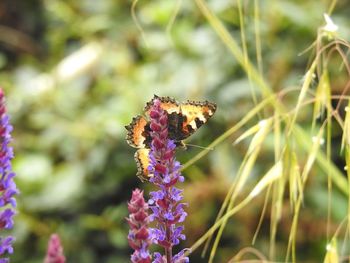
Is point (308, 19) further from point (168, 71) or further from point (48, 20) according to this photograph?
point (48, 20)

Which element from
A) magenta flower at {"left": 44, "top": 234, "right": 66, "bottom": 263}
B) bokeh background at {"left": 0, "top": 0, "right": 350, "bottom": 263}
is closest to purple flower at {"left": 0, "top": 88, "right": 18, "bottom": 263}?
magenta flower at {"left": 44, "top": 234, "right": 66, "bottom": 263}

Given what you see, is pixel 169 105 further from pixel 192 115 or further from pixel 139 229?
pixel 139 229

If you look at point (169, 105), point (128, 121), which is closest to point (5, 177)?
point (169, 105)

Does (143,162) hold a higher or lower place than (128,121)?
lower

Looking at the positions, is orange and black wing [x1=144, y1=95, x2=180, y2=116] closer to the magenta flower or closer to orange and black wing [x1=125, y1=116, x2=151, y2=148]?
orange and black wing [x1=125, y1=116, x2=151, y2=148]

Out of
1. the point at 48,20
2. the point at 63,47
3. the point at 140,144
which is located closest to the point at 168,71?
the point at 63,47

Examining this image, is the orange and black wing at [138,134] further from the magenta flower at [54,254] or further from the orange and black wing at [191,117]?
the magenta flower at [54,254]
